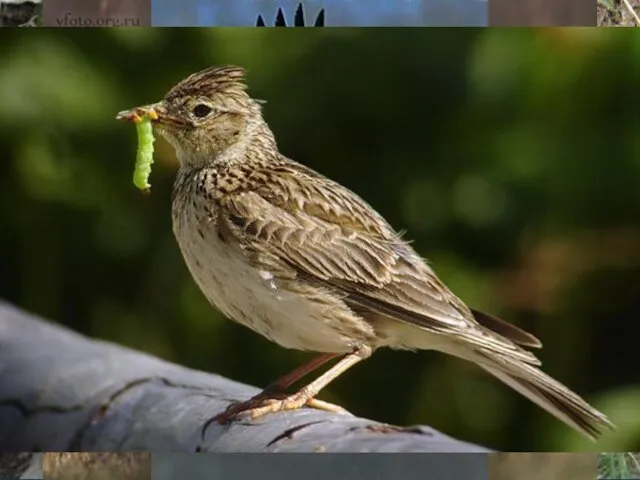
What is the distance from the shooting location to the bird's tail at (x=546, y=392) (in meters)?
4.23

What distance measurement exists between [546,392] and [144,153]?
2012 millimetres

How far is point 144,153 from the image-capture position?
174 inches

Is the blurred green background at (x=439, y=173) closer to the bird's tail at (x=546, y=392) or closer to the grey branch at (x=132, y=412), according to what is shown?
the bird's tail at (x=546, y=392)

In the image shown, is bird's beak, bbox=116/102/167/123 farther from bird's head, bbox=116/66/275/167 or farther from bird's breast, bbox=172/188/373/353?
bird's breast, bbox=172/188/373/353

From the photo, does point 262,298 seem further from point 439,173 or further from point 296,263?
point 439,173

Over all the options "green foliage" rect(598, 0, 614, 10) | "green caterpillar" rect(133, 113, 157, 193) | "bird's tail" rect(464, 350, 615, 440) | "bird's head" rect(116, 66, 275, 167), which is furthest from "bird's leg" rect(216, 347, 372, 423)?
"green foliage" rect(598, 0, 614, 10)

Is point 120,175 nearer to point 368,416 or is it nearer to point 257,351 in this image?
point 257,351

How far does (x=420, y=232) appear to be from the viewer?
4.49 m

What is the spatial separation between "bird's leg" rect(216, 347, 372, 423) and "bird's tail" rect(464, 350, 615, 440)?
502 millimetres

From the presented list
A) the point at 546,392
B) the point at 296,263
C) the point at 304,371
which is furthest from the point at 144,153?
the point at 546,392

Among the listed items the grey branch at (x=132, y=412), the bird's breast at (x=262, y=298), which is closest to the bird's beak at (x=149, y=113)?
the bird's breast at (x=262, y=298)

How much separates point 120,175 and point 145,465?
4.27ft

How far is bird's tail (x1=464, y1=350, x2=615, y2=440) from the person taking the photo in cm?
423

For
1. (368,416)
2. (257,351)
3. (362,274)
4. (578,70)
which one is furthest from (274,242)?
(578,70)
